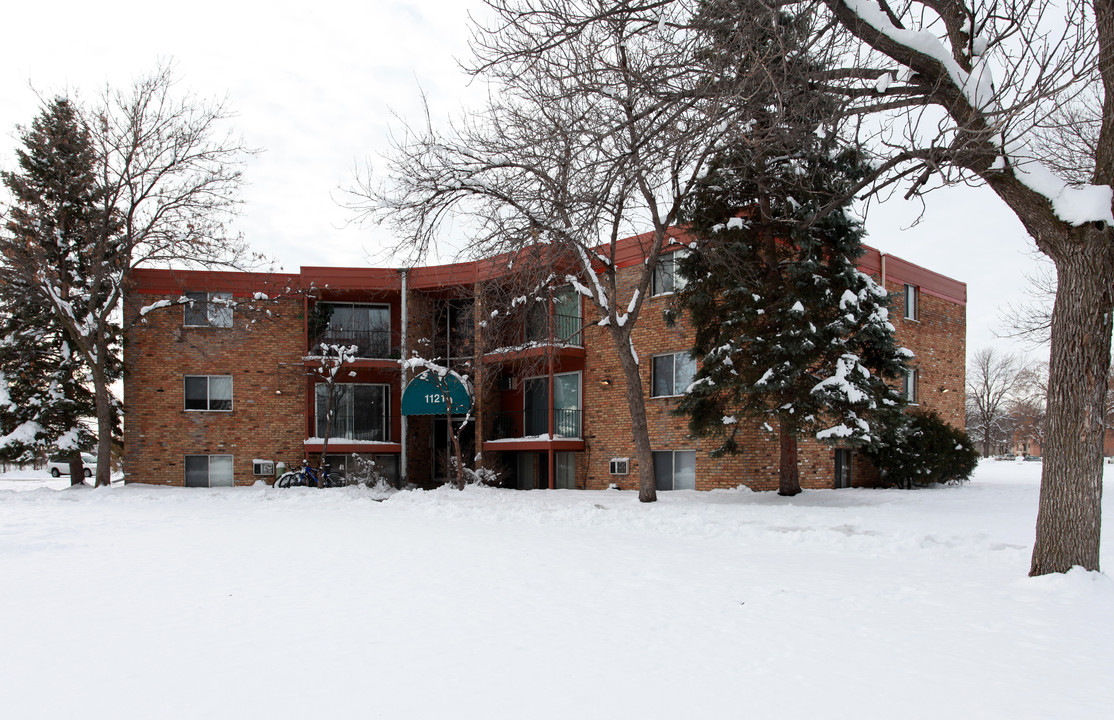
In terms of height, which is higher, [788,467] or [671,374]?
[671,374]

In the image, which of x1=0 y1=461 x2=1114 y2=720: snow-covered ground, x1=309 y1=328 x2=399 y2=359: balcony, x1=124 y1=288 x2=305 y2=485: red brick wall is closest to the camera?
x1=0 y1=461 x2=1114 y2=720: snow-covered ground

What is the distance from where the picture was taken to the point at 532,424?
72.9 feet

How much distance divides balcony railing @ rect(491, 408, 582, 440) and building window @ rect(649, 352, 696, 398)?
8.20ft

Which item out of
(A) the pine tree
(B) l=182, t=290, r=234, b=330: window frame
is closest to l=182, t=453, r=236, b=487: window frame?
(B) l=182, t=290, r=234, b=330: window frame

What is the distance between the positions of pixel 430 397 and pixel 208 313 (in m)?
7.66

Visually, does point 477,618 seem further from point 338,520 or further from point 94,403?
point 94,403

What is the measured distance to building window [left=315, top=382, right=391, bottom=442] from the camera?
2373 cm

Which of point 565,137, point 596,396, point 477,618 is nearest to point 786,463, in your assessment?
point 596,396

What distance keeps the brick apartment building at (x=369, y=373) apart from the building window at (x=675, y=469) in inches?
59.0

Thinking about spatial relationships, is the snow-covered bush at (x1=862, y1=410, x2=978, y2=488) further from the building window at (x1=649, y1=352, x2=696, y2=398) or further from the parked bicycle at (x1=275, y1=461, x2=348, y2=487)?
the parked bicycle at (x1=275, y1=461, x2=348, y2=487)

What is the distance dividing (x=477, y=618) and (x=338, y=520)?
784 cm

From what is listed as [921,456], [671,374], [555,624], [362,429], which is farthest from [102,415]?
[921,456]

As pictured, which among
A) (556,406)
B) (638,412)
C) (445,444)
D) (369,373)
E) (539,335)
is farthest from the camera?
(445,444)

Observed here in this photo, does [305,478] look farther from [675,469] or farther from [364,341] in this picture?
[675,469]
